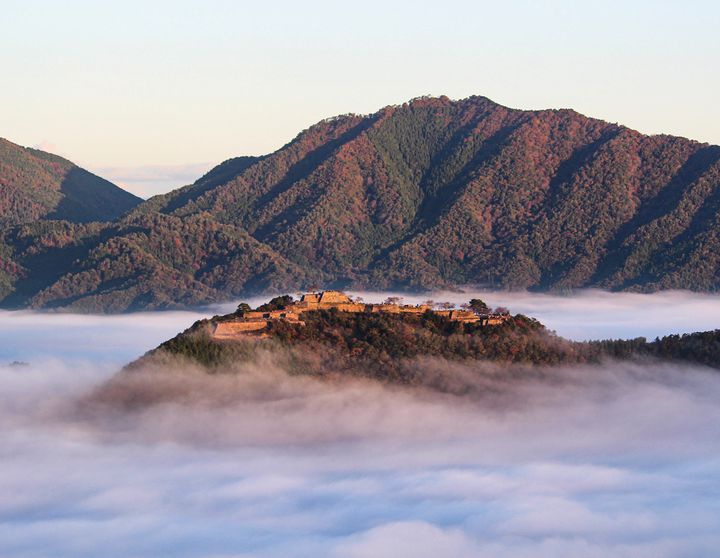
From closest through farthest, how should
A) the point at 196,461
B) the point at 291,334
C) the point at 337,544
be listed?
the point at 337,544, the point at 291,334, the point at 196,461

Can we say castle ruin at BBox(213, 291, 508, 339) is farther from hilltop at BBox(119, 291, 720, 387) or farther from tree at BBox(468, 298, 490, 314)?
tree at BBox(468, 298, 490, 314)

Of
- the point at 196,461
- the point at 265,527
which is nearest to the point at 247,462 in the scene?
the point at 196,461

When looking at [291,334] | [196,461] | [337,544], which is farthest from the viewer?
[196,461]

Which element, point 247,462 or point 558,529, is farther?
point 247,462

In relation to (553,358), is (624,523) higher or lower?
lower

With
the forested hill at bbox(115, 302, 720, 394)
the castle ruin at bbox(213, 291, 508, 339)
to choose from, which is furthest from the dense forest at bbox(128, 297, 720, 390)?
the castle ruin at bbox(213, 291, 508, 339)

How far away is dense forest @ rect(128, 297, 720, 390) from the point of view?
177 m

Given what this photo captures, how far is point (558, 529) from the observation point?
6688 inches

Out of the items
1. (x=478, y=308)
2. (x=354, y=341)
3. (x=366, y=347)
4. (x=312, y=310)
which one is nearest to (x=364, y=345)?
(x=366, y=347)

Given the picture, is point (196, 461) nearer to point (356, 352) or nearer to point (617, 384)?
point (356, 352)

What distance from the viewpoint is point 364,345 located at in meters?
183

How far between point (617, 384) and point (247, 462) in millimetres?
36609

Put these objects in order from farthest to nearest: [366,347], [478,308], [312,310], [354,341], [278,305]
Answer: [478,308] < [278,305] < [312,310] < [366,347] < [354,341]

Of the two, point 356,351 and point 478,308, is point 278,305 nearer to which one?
point 356,351
